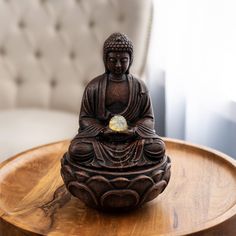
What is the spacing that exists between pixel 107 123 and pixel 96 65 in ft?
3.74

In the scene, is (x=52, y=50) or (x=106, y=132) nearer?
(x=106, y=132)

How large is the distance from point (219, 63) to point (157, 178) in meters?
0.84

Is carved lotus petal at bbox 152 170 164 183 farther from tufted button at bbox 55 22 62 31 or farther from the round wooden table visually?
tufted button at bbox 55 22 62 31

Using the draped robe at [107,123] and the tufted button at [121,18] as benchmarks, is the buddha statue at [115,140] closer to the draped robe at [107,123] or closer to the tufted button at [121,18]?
the draped robe at [107,123]

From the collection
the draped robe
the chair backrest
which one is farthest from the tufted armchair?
the draped robe

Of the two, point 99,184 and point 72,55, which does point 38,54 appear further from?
point 99,184

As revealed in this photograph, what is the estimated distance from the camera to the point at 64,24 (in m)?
2.14

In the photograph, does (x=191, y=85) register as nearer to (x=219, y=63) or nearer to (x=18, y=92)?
(x=219, y=63)

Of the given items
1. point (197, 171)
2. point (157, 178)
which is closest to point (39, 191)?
point (157, 178)

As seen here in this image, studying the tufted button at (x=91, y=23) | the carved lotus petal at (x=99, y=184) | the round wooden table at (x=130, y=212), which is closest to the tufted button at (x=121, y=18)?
the tufted button at (x=91, y=23)

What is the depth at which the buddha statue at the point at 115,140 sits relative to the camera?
0.93 metres

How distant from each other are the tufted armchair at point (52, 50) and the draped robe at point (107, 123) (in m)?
1.04

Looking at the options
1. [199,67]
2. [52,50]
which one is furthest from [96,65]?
[199,67]

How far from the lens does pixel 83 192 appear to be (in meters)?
0.94
